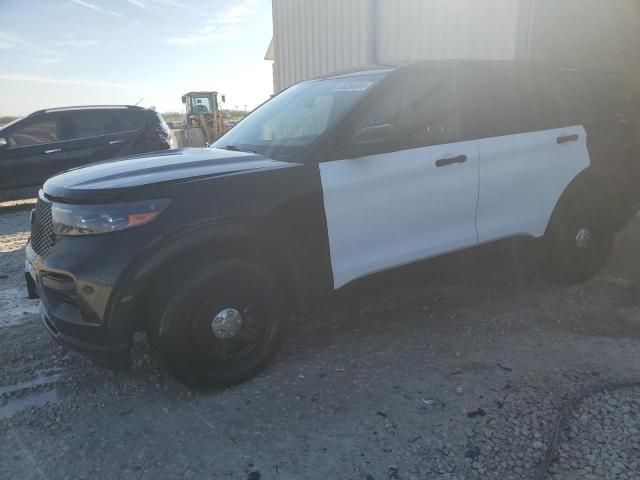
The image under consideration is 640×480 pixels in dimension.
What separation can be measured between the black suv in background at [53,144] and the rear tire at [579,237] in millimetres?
6907

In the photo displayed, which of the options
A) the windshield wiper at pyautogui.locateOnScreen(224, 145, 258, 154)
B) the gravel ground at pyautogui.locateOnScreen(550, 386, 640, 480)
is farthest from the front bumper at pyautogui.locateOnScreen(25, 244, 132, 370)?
the gravel ground at pyautogui.locateOnScreen(550, 386, 640, 480)

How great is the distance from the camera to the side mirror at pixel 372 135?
9.48 ft

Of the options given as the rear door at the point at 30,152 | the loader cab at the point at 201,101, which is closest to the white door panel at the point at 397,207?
the rear door at the point at 30,152

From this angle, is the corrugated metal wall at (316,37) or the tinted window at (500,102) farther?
the corrugated metal wall at (316,37)

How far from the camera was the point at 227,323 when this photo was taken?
8.90ft

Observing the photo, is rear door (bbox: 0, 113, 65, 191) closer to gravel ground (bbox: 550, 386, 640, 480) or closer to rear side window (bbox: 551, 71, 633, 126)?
rear side window (bbox: 551, 71, 633, 126)

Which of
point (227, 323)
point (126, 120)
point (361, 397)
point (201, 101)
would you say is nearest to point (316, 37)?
point (126, 120)

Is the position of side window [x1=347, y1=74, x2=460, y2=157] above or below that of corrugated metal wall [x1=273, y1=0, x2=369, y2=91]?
below

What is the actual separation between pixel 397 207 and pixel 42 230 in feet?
6.61

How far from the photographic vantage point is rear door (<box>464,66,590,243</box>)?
139 inches

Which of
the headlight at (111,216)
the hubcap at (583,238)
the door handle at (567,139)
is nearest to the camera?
the headlight at (111,216)

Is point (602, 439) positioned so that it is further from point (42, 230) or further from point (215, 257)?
point (42, 230)

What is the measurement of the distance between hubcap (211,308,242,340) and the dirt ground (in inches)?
13.6

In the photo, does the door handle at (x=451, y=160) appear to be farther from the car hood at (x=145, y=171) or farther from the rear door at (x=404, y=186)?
the car hood at (x=145, y=171)
